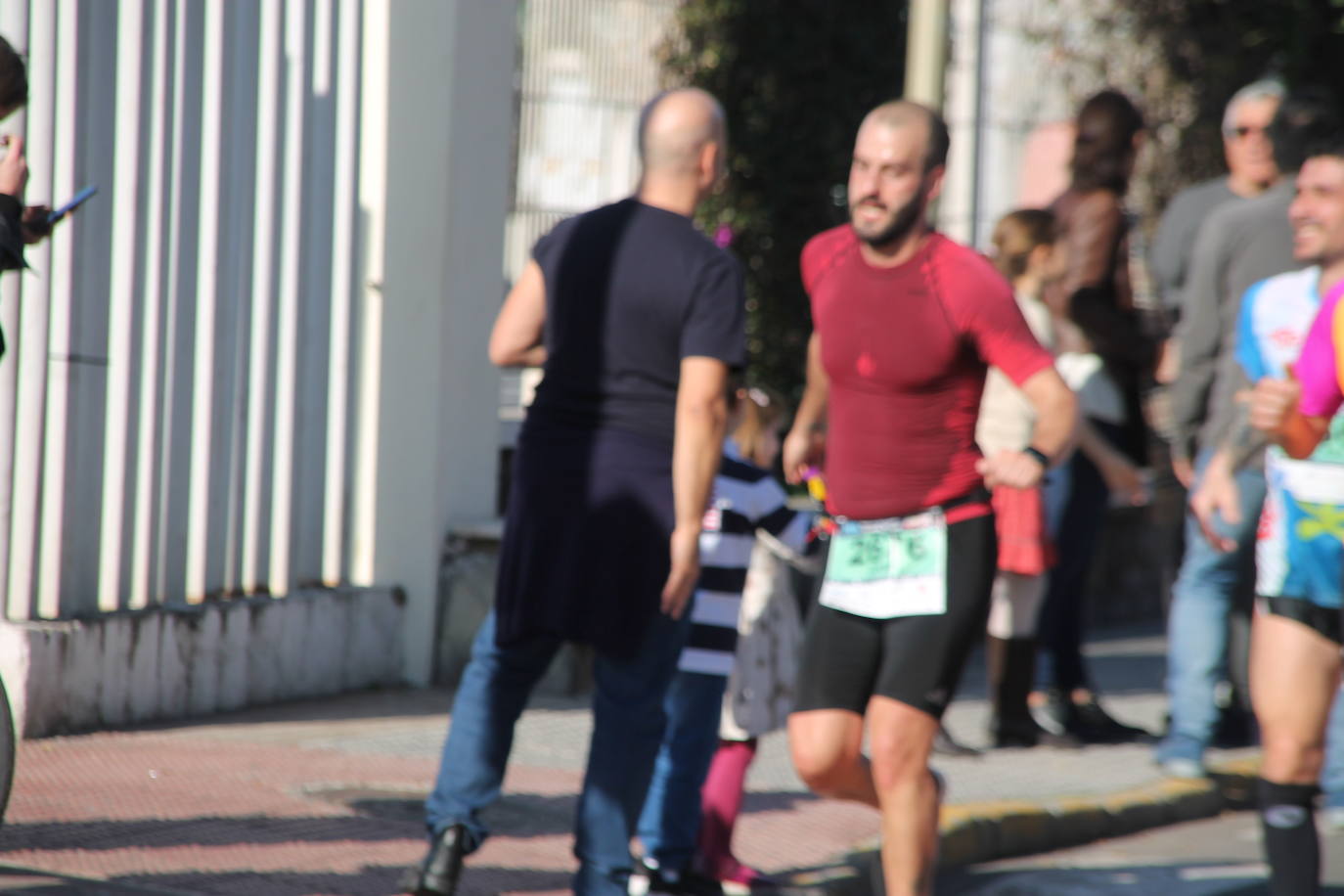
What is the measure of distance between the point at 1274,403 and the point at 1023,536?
2.46 metres

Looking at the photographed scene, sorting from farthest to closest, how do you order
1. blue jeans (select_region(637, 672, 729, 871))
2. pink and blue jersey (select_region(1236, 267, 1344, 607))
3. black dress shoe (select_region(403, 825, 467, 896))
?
blue jeans (select_region(637, 672, 729, 871)) → pink and blue jersey (select_region(1236, 267, 1344, 607)) → black dress shoe (select_region(403, 825, 467, 896))

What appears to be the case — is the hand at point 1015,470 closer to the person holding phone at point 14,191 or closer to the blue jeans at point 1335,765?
the person holding phone at point 14,191

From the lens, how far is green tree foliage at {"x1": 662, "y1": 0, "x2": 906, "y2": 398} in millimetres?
13352

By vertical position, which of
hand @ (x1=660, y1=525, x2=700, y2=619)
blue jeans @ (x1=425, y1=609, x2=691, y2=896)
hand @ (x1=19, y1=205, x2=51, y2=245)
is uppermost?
hand @ (x1=19, y1=205, x2=51, y2=245)

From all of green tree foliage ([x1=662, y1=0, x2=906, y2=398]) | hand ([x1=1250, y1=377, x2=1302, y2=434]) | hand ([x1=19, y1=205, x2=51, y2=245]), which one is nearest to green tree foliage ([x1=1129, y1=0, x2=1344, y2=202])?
green tree foliage ([x1=662, y1=0, x2=906, y2=398])

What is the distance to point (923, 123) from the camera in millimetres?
5027

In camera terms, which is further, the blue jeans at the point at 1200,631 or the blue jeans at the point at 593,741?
the blue jeans at the point at 1200,631

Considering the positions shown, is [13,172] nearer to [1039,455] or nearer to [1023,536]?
[1039,455]

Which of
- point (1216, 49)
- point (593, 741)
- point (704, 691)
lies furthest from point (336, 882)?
point (1216, 49)

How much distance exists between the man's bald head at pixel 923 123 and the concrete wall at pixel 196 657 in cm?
296

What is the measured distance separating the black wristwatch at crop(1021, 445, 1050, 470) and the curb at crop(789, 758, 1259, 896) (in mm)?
1329

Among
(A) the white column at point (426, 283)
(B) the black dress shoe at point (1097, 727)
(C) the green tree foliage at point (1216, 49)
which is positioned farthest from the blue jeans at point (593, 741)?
(C) the green tree foliage at point (1216, 49)

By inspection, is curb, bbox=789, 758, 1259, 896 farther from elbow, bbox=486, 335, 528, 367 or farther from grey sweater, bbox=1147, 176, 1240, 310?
grey sweater, bbox=1147, 176, 1240, 310

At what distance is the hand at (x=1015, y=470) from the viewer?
4.73 meters
